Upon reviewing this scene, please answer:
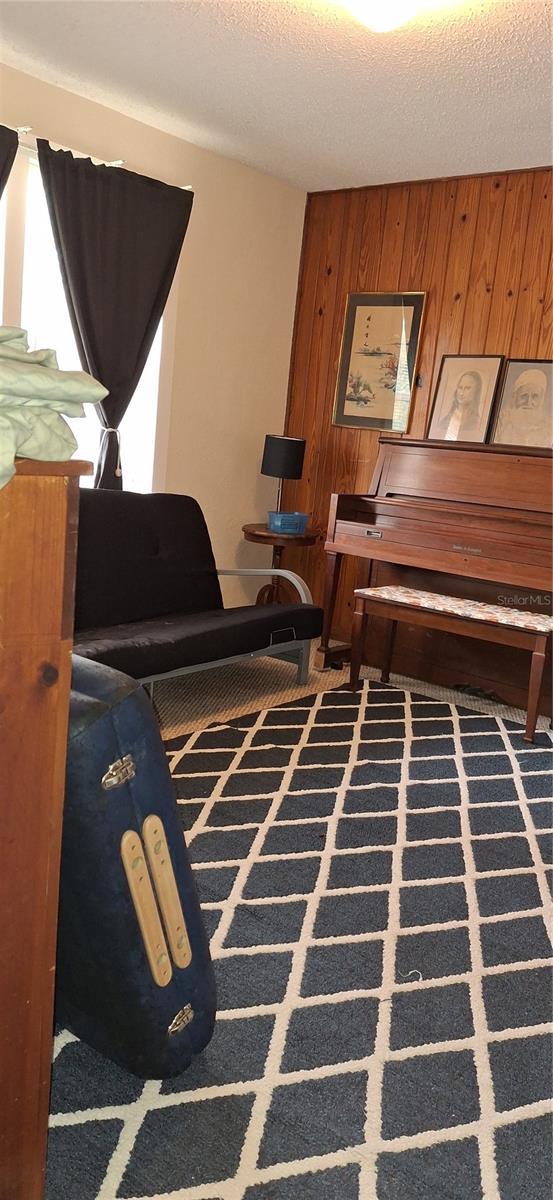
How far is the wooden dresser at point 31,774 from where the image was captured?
3.24 ft

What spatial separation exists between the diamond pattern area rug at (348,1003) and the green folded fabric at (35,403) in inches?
43.1

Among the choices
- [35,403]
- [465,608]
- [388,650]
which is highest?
[35,403]

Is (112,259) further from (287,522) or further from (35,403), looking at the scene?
(35,403)

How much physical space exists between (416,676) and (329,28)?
2781 mm

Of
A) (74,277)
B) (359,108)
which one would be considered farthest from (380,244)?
(74,277)

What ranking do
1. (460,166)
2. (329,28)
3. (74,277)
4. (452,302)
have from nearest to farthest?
1. (329,28)
2. (74,277)
3. (460,166)
4. (452,302)

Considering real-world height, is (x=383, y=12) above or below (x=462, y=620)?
above

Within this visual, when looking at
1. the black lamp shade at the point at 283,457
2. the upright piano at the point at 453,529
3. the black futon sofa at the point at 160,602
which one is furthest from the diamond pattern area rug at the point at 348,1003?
the black lamp shade at the point at 283,457

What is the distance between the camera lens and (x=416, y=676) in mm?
4402

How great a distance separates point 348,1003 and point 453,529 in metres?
2.52

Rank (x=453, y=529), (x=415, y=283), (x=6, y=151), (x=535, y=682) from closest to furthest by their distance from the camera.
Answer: (x=6, y=151), (x=535, y=682), (x=453, y=529), (x=415, y=283)

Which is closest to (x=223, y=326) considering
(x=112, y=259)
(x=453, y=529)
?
(x=112, y=259)

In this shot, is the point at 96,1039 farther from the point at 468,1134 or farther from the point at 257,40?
the point at 257,40

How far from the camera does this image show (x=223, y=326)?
460 centimetres
